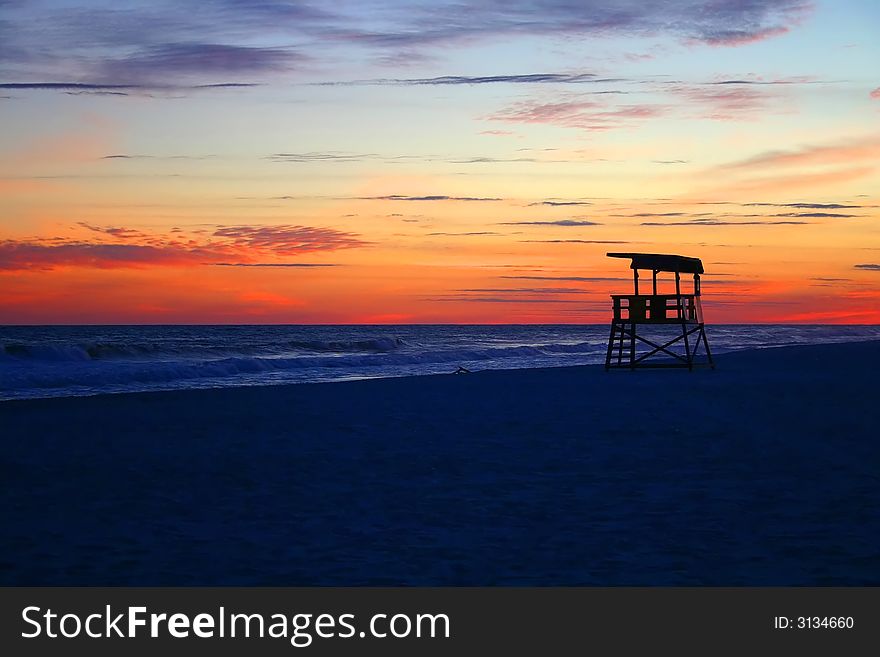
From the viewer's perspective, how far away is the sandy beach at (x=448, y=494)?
648 centimetres

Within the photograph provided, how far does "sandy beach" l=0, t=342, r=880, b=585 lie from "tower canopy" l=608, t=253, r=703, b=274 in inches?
371

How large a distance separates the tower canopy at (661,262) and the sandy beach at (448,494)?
943 centimetres

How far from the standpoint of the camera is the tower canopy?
26.6 m

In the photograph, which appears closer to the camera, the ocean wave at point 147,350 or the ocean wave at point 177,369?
the ocean wave at point 177,369

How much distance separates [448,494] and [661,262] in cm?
1944

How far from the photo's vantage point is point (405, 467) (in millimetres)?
10719

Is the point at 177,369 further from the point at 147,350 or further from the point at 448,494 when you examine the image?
the point at 147,350

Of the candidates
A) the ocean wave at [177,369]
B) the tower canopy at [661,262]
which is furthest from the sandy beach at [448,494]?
the ocean wave at [177,369]

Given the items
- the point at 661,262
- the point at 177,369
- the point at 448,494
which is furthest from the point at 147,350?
the point at 448,494

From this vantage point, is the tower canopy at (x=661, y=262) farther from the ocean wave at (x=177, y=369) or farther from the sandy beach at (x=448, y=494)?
the ocean wave at (x=177, y=369)

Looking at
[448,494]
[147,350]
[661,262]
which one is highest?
[661,262]

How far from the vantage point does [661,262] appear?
27.1 m
